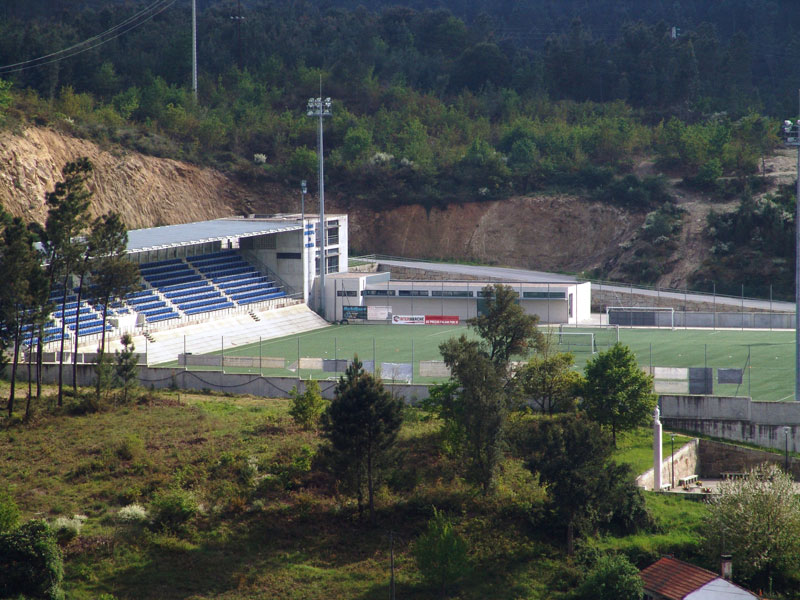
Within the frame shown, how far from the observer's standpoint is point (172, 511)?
108 feet

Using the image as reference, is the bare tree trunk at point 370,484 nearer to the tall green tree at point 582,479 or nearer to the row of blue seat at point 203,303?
the tall green tree at point 582,479

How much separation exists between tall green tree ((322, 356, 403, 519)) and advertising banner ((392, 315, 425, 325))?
122 feet

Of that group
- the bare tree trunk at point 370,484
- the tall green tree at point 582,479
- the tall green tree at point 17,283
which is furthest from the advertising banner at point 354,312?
the bare tree trunk at point 370,484

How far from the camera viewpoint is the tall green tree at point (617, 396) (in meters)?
40.4

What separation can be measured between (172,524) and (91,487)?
151 inches

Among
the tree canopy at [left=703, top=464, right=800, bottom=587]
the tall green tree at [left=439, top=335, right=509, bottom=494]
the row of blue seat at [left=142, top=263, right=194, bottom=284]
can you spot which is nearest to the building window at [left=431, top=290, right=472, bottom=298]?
the row of blue seat at [left=142, top=263, right=194, bottom=284]

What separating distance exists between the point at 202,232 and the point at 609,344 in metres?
27.7

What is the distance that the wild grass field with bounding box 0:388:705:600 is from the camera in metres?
30.9

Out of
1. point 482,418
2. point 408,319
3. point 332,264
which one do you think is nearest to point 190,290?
point 332,264

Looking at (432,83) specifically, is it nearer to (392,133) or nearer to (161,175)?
(392,133)

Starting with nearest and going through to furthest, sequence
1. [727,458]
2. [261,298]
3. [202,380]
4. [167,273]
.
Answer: [727,458] → [202,380] → [167,273] → [261,298]

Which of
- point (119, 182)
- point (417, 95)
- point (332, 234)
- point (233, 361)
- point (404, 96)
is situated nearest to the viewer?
point (233, 361)

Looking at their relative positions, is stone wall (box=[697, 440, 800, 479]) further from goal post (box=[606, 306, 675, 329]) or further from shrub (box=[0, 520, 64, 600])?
goal post (box=[606, 306, 675, 329])

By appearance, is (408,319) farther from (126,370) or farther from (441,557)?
(441,557)
